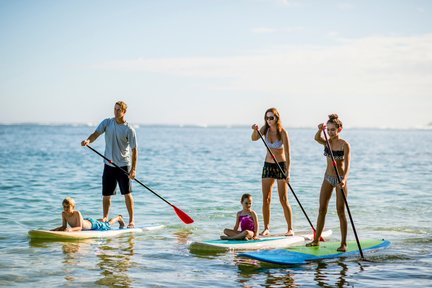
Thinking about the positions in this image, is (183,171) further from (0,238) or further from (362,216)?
(0,238)

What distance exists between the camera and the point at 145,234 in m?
10.4

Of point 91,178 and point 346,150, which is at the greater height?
point 346,150

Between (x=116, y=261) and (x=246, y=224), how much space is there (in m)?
2.07

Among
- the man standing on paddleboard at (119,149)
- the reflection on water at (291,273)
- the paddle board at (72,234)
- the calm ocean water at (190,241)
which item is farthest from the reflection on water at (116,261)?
the reflection on water at (291,273)

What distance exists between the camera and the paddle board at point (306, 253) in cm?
793

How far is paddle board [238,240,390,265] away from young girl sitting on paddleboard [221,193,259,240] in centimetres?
79

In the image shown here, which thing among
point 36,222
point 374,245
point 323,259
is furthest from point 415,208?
point 36,222

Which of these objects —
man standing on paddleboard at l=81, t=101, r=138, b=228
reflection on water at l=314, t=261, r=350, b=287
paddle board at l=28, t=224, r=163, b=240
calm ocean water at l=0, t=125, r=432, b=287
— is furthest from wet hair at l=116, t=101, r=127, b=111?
reflection on water at l=314, t=261, r=350, b=287

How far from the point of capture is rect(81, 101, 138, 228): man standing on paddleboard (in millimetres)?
9930

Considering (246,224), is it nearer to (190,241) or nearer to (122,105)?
(190,241)

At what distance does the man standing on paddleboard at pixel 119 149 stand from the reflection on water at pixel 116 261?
929 mm

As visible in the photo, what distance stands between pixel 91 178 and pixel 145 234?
11820 mm

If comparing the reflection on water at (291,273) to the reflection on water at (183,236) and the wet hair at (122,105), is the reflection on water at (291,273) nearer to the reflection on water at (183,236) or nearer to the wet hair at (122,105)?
the reflection on water at (183,236)

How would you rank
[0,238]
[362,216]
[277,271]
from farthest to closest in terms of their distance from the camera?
[362,216] < [0,238] < [277,271]
